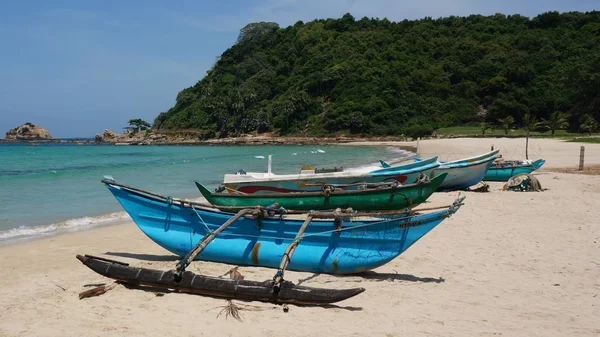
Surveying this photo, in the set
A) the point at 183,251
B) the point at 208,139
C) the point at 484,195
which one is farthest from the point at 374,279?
the point at 208,139

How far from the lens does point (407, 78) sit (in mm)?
72250

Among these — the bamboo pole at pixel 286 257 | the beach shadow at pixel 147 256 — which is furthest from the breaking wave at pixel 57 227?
the bamboo pole at pixel 286 257

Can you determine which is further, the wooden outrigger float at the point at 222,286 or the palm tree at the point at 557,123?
the palm tree at the point at 557,123

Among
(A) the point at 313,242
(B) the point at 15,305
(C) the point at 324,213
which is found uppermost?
(C) the point at 324,213

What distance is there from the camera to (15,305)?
18.8 feet

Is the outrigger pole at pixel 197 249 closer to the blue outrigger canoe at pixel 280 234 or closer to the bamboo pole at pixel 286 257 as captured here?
the blue outrigger canoe at pixel 280 234

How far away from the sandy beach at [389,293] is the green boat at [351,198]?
0.89 metres

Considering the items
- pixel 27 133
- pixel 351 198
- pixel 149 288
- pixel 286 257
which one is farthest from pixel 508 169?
pixel 27 133

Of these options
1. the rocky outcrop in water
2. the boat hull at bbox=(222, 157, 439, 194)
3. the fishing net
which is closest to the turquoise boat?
the fishing net

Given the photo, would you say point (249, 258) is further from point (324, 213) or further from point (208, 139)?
point (208, 139)

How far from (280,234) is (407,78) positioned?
6884 centimetres

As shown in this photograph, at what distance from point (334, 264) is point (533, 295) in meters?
2.47

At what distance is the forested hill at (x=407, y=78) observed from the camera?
209ft

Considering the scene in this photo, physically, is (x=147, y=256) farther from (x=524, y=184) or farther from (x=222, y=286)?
(x=524, y=184)
